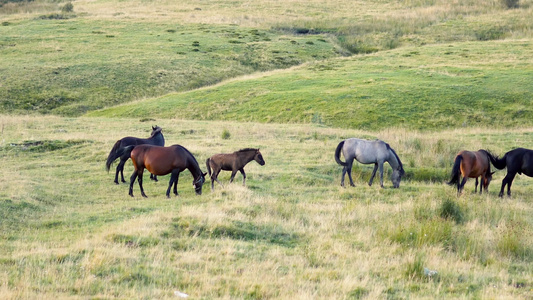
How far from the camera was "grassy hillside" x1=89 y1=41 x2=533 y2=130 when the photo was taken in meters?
34.2

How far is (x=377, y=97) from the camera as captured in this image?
3738 cm

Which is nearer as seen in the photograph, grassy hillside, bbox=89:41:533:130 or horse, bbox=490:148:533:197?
horse, bbox=490:148:533:197

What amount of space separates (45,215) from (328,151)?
486 inches

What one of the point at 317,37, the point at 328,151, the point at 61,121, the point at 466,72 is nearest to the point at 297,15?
the point at 317,37

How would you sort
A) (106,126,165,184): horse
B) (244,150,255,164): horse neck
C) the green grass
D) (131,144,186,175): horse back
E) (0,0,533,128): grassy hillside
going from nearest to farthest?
(131,144,186,175): horse back
(244,150,255,164): horse neck
(106,126,165,184): horse
the green grass
(0,0,533,128): grassy hillside

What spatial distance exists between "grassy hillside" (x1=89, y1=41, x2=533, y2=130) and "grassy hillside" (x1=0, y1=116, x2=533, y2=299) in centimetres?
1327

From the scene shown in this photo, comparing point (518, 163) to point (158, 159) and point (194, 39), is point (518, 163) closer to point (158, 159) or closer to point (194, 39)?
point (158, 159)

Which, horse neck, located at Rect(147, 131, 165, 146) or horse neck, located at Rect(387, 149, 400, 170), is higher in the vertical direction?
A: horse neck, located at Rect(147, 131, 165, 146)

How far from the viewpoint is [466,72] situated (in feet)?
146

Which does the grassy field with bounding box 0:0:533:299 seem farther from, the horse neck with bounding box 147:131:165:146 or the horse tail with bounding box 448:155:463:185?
the horse neck with bounding box 147:131:165:146

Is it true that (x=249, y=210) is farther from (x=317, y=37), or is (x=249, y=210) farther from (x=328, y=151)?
(x=317, y=37)

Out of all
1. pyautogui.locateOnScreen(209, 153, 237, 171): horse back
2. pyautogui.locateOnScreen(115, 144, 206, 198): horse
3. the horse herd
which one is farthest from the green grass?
pyautogui.locateOnScreen(115, 144, 206, 198): horse

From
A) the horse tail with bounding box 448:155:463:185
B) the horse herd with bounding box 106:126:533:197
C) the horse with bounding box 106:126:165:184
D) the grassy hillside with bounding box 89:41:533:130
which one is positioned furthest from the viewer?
the grassy hillside with bounding box 89:41:533:130

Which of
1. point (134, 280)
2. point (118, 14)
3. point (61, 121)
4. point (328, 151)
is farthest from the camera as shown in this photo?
point (118, 14)
